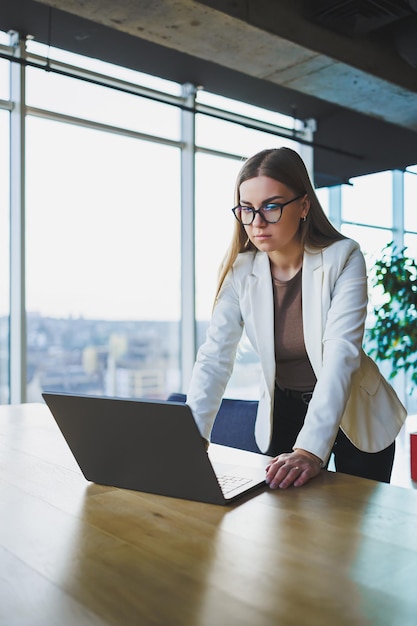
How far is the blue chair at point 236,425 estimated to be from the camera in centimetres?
217

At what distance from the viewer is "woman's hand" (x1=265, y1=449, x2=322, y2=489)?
56.2 inches

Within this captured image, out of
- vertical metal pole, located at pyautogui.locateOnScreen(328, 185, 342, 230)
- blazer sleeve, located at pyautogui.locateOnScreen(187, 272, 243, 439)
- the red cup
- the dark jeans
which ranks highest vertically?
vertical metal pole, located at pyautogui.locateOnScreen(328, 185, 342, 230)

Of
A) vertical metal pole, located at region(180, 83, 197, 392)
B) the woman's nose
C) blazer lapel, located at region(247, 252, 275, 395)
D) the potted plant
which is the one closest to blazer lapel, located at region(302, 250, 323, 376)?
blazer lapel, located at region(247, 252, 275, 395)

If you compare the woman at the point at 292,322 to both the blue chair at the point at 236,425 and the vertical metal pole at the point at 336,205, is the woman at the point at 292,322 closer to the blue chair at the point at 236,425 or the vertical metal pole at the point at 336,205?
the blue chair at the point at 236,425

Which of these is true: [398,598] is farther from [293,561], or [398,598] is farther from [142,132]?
[142,132]

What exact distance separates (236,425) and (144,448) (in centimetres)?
92

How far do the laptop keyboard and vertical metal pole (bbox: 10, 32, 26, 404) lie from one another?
358 centimetres

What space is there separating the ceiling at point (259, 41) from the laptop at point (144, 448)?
3100 mm

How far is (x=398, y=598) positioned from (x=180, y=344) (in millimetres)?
5107

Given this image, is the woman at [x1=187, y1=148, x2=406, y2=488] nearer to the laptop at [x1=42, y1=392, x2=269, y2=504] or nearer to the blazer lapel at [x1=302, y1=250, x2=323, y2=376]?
the blazer lapel at [x1=302, y1=250, x2=323, y2=376]

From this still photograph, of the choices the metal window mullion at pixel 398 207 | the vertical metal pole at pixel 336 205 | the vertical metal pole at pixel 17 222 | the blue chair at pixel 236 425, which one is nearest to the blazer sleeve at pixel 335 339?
the blue chair at pixel 236 425

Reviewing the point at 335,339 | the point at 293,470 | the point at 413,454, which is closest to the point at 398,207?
the point at 413,454

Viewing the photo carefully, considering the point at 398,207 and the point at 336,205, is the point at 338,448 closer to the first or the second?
the point at 336,205

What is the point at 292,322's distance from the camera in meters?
2.00
